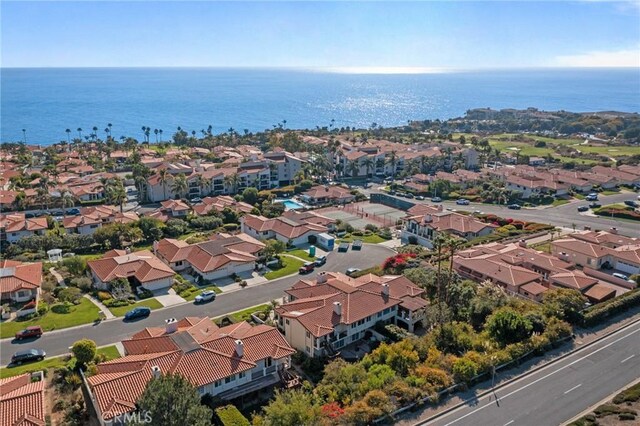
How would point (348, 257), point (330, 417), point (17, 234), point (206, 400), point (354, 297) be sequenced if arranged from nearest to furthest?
point (330, 417) → point (206, 400) → point (354, 297) → point (348, 257) → point (17, 234)

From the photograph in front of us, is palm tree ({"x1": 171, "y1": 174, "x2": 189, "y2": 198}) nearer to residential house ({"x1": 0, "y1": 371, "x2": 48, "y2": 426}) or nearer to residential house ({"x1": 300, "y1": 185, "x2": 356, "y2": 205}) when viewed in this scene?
residential house ({"x1": 300, "y1": 185, "x2": 356, "y2": 205})

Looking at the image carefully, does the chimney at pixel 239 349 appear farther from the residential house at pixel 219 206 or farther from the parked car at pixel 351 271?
the residential house at pixel 219 206

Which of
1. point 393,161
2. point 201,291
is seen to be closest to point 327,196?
point 393,161

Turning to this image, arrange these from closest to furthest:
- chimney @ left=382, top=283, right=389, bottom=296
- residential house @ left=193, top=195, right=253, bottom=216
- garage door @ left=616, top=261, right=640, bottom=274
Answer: chimney @ left=382, top=283, right=389, bottom=296, garage door @ left=616, top=261, right=640, bottom=274, residential house @ left=193, top=195, right=253, bottom=216

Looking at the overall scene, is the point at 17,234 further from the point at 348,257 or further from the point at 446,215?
the point at 446,215

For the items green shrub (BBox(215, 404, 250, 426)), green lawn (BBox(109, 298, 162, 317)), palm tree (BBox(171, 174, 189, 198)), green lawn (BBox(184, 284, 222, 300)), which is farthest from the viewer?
palm tree (BBox(171, 174, 189, 198))

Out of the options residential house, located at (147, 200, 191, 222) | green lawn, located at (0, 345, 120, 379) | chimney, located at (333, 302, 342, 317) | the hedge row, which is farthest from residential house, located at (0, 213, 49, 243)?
the hedge row

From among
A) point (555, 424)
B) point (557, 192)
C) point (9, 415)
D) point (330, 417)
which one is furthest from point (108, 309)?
point (557, 192)
